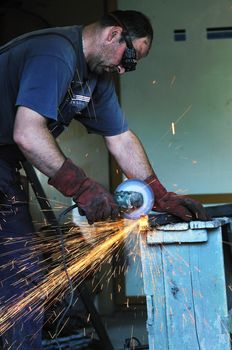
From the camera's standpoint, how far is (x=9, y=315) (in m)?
2.62

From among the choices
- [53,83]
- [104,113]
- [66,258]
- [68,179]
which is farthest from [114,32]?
[66,258]

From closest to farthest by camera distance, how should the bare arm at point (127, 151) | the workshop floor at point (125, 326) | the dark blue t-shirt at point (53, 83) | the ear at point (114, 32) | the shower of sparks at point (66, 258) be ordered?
1. the dark blue t-shirt at point (53, 83)
2. the ear at point (114, 32)
3. the shower of sparks at point (66, 258)
4. the bare arm at point (127, 151)
5. the workshop floor at point (125, 326)

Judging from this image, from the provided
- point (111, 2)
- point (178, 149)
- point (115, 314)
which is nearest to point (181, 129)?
point (178, 149)

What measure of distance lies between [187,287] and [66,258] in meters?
1.25

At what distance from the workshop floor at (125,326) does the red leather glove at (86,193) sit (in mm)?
1757

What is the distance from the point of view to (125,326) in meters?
4.14

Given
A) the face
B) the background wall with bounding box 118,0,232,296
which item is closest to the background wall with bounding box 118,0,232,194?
the background wall with bounding box 118,0,232,296

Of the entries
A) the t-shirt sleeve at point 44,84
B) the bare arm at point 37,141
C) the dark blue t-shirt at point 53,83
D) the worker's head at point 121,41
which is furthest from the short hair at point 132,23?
the bare arm at point 37,141

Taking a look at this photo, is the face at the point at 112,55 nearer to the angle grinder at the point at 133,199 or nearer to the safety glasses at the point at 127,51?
the safety glasses at the point at 127,51

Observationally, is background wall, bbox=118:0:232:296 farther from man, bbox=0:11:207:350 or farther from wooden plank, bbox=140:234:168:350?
wooden plank, bbox=140:234:168:350

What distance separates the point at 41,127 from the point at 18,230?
683 millimetres

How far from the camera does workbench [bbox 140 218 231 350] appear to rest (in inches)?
83.1

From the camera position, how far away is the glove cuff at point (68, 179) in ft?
7.03

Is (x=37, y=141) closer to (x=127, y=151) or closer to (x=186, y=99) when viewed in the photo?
(x=127, y=151)
